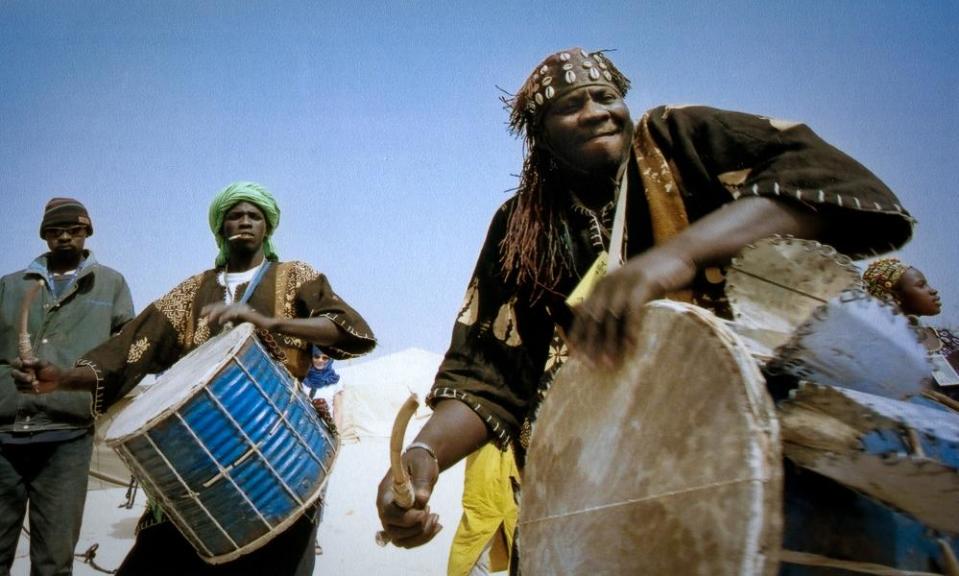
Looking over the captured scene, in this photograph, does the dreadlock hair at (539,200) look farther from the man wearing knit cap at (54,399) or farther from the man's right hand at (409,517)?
the man wearing knit cap at (54,399)

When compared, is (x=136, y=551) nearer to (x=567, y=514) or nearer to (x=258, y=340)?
(x=258, y=340)

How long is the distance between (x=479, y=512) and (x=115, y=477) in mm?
7167

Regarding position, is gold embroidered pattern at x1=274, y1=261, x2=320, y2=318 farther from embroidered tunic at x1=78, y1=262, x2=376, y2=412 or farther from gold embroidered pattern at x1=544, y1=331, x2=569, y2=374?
gold embroidered pattern at x1=544, y1=331, x2=569, y2=374

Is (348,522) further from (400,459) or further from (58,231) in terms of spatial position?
(400,459)

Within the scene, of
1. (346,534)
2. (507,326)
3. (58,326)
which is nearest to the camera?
(507,326)

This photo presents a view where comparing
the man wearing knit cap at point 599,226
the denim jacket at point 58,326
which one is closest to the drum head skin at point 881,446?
the man wearing knit cap at point 599,226

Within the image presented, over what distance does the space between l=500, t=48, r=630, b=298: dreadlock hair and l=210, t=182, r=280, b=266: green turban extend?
192cm

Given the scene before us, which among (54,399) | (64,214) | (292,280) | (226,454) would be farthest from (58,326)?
(226,454)

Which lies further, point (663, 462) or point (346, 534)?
point (346, 534)

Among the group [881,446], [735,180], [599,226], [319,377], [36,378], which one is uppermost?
[735,180]

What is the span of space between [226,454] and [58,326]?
2677 millimetres

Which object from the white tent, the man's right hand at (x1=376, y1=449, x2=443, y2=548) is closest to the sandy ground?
the white tent

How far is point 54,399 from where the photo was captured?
12.5 ft

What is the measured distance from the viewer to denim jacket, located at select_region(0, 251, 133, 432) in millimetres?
3791
